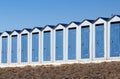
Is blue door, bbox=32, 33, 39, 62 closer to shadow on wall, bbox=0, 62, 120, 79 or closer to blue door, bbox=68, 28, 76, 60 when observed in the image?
shadow on wall, bbox=0, 62, 120, 79

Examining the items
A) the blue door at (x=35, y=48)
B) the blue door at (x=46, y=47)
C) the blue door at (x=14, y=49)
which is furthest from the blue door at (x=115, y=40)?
the blue door at (x=14, y=49)

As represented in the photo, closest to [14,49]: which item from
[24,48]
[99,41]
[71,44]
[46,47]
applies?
[24,48]

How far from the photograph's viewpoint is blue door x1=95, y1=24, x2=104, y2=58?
28.8 meters

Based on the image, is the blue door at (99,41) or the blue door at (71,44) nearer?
the blue door at (99,41)

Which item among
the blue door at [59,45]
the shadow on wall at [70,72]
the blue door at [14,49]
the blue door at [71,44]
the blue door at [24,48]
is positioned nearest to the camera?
the shadow on wall at [70,72]

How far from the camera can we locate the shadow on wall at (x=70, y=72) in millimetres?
25234

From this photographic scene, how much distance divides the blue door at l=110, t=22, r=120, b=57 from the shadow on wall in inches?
59.6

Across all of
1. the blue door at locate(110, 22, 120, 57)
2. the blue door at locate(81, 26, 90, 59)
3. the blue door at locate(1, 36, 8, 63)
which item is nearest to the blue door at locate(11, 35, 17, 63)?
the blue door at locate(1, 36, 8, 63)

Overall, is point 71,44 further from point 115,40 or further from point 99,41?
point 115,40

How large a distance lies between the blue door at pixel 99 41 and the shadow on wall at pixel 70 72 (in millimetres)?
1803

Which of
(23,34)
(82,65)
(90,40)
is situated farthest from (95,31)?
(23,34)

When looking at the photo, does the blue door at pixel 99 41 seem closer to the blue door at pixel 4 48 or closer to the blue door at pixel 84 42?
the blue door at pixel 84 42

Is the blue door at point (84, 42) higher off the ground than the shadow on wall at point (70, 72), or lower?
higher

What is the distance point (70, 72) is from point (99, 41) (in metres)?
3.27
